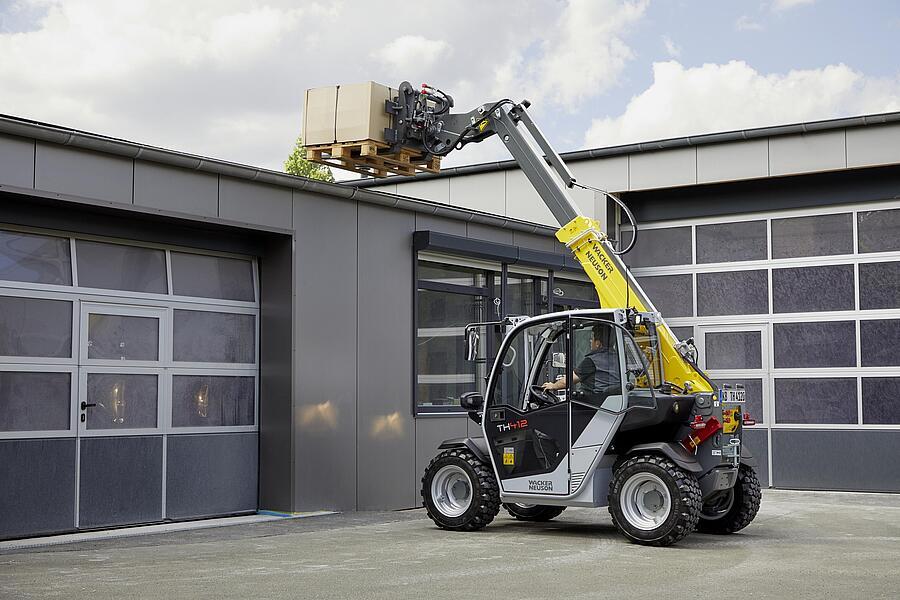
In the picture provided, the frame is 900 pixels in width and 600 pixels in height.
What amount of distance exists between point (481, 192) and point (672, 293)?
3.80 metres

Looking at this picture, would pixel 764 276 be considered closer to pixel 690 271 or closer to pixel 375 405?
pixel 690 271

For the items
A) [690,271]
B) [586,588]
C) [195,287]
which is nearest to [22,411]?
[195,287]

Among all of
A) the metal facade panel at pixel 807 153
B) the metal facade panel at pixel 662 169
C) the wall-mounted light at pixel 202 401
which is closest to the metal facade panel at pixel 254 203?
the wall-mounted light at pixel 202 401

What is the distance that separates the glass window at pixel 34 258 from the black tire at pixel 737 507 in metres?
6.70

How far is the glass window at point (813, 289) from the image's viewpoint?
16.7 m

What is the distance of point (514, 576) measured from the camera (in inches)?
322

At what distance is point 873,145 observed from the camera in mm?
16281

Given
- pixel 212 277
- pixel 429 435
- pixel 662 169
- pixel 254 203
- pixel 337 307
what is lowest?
pixel 429 435

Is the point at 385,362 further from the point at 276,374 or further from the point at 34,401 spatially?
the point at 34,401

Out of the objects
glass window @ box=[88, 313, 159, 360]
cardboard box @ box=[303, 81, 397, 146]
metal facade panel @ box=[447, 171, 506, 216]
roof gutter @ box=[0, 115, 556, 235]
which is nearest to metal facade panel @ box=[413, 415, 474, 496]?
roof gutter @ box=[0, 115, 556, 235]

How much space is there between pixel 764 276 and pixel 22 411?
11541 mm

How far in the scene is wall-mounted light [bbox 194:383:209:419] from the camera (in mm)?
11977

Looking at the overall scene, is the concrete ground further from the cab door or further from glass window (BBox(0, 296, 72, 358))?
glass window (BBox(0, 296, 72, 358))

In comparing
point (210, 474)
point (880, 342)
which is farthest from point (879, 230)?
point (210, 474)
